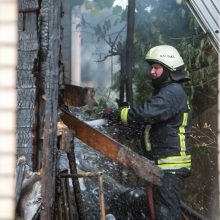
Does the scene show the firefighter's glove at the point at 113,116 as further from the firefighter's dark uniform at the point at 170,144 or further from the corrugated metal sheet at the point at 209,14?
the corrugated metal sheet at the point at 209,14

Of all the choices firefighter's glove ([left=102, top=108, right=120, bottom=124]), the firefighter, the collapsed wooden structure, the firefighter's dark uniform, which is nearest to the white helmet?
the firefighter

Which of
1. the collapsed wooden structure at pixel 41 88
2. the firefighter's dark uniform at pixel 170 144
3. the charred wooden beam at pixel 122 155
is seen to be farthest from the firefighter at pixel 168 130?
the collapsed wooden structure at pixel 41 88

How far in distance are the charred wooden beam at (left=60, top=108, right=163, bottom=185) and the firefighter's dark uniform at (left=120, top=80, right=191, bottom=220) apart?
3.59ft

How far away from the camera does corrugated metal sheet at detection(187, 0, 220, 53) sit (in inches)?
162

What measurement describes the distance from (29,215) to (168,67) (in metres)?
2.16

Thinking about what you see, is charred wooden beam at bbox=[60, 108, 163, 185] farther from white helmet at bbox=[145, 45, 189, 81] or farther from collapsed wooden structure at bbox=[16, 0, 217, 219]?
white helmet at bbox=[145, 45, 189, 81]

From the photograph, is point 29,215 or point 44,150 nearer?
point 44,150

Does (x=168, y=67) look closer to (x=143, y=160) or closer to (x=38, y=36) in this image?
(x=143, y=160)

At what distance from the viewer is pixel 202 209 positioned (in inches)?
272

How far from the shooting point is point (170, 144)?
15.3 feet

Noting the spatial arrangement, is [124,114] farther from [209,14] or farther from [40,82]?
[40,82]

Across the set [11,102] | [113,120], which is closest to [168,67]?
[113,120]

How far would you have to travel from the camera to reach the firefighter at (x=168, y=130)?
15.0ft

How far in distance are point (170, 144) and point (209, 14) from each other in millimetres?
1351
